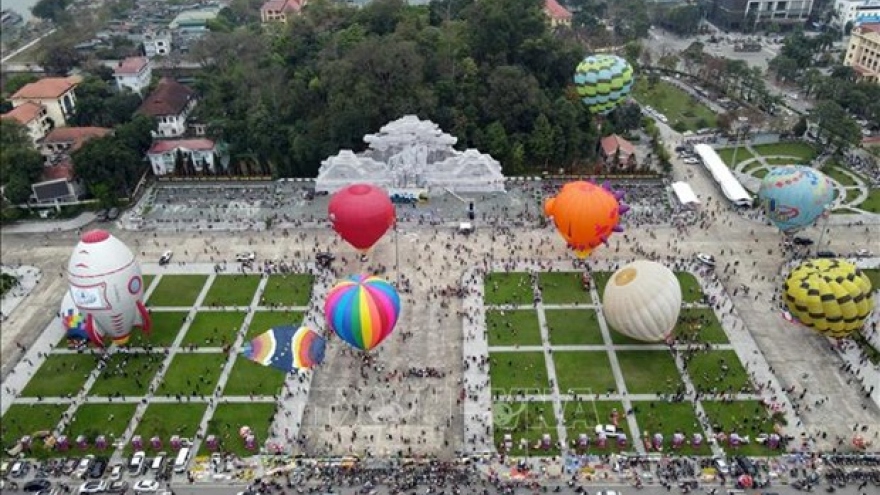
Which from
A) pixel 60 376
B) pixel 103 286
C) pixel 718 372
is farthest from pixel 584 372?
pixel 60 376

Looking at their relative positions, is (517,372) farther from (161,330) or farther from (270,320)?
(161,330)

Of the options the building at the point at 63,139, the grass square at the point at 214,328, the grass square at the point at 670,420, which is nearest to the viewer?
the grass square at the point at 670,420

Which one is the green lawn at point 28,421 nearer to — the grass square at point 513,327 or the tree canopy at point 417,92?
the grass square at point 513,327

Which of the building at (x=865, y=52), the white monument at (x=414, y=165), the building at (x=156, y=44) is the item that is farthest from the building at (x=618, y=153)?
the building at (x=156, y=44)

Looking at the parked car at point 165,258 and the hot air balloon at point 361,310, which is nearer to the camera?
the hot air balloon at point 361,310

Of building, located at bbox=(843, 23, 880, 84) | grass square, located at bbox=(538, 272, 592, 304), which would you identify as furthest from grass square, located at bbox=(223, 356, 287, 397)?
building, located at bbox=(843, 23, 880, 84)

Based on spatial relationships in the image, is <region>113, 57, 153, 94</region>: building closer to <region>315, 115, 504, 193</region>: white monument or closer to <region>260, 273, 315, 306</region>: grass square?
<region>315, 115, 504, 193</region>: white monument

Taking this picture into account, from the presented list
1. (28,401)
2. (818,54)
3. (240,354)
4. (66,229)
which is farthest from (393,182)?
(818,54)
